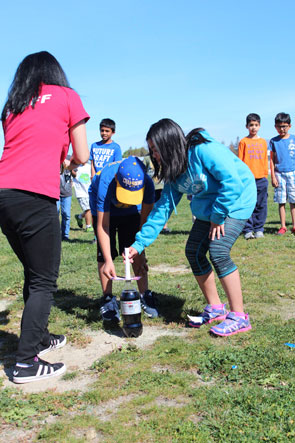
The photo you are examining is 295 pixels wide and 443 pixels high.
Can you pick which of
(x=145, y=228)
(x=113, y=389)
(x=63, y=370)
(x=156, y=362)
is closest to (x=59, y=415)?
(x=113, y=389)

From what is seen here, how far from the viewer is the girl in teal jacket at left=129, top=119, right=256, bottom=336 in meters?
3.46

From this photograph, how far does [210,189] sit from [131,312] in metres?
1.20

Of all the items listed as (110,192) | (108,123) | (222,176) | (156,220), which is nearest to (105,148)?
(108,123)

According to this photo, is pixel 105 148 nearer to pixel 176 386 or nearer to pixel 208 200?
pixel 208 200

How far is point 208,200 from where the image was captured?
3.71m

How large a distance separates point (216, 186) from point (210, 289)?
991 mm

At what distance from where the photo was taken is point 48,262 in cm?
317

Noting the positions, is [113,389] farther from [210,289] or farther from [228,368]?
[210,289]

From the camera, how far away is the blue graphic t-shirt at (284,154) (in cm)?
877

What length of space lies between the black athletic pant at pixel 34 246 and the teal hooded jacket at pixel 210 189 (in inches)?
34.4

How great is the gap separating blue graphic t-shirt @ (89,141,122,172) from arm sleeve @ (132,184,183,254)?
4.74 metres

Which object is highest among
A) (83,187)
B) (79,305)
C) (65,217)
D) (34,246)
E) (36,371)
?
(34,246)

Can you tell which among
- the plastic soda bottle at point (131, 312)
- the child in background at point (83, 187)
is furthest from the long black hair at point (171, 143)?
the child in background at point (83, 187)

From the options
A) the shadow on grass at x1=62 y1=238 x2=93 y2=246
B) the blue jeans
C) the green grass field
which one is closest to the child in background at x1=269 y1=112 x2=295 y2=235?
the shadow on grass at x1=62 y1=238 x2=93 y2=246
